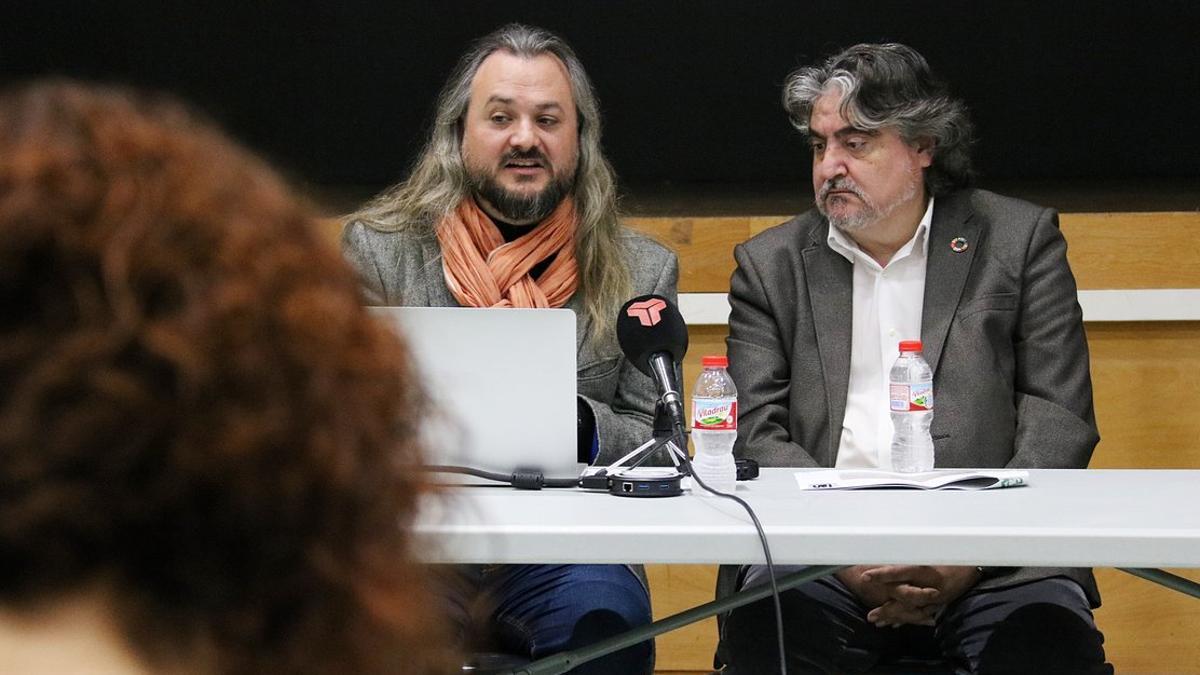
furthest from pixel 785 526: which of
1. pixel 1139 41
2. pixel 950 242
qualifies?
pixel 1139 41

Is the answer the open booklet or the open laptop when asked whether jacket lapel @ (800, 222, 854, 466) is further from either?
the open laptop

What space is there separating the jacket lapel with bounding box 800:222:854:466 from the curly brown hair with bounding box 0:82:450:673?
2273 mm

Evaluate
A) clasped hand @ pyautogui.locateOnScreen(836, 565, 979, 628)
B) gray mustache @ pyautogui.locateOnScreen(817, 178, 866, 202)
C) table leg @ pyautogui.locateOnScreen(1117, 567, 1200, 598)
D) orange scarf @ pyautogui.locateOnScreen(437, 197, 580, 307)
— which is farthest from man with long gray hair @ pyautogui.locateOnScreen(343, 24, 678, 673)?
table leg @ pyautogui.locateOnScreen(1117, 567, 1200, 598)

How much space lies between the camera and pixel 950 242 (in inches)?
107

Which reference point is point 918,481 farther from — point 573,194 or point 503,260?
point 573,194

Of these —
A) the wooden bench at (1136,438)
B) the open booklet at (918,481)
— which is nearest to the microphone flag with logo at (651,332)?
the open booklet at (918,481)

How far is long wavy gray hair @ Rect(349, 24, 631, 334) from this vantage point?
266 centimetres

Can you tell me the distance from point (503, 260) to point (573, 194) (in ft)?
0.98

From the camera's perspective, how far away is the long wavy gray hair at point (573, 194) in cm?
266

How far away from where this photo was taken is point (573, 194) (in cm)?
286

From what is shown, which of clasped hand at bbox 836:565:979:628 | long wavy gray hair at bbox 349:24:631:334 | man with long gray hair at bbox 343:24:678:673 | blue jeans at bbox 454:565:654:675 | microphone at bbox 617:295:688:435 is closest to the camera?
microphone at bbox 617:295:688:435

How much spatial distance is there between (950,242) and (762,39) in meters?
1.67

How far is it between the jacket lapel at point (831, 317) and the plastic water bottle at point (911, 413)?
401 mm

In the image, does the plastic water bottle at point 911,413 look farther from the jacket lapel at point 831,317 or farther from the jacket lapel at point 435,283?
the jacket lapel at point 435,283
